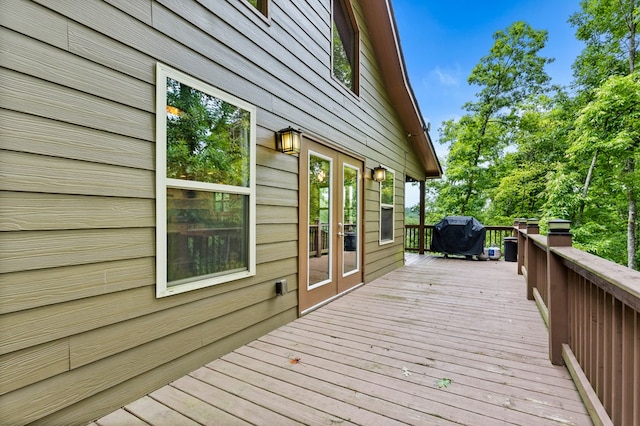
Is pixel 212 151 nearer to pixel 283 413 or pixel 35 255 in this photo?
pixel 35 255

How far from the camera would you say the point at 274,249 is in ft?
10.0

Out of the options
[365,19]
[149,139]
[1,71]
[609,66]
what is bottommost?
[149,139]

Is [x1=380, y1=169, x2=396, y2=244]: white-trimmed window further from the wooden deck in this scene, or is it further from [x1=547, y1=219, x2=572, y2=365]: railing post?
[x1=547, y1=219, x2=572, y2=365]: railing post

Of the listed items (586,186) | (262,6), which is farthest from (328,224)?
(586,186)

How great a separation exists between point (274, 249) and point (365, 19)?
15.5 ft

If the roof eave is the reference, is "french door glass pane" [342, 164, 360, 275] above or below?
below

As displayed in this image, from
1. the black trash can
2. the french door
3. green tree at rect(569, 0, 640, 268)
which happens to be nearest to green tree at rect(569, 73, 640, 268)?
green tree at rect(569, 0, 640, 268)

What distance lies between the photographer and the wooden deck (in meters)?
1.73

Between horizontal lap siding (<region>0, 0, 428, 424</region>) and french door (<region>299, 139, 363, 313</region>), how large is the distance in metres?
1.07

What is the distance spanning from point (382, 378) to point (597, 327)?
1332 mm

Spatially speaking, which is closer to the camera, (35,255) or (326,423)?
(35,255)

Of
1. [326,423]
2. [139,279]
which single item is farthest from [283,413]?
[139,279]

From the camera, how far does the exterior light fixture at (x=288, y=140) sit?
3.07 meters

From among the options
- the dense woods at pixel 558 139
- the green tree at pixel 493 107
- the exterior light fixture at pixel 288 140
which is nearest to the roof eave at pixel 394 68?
the exterior light fixture at pixel 288 140
